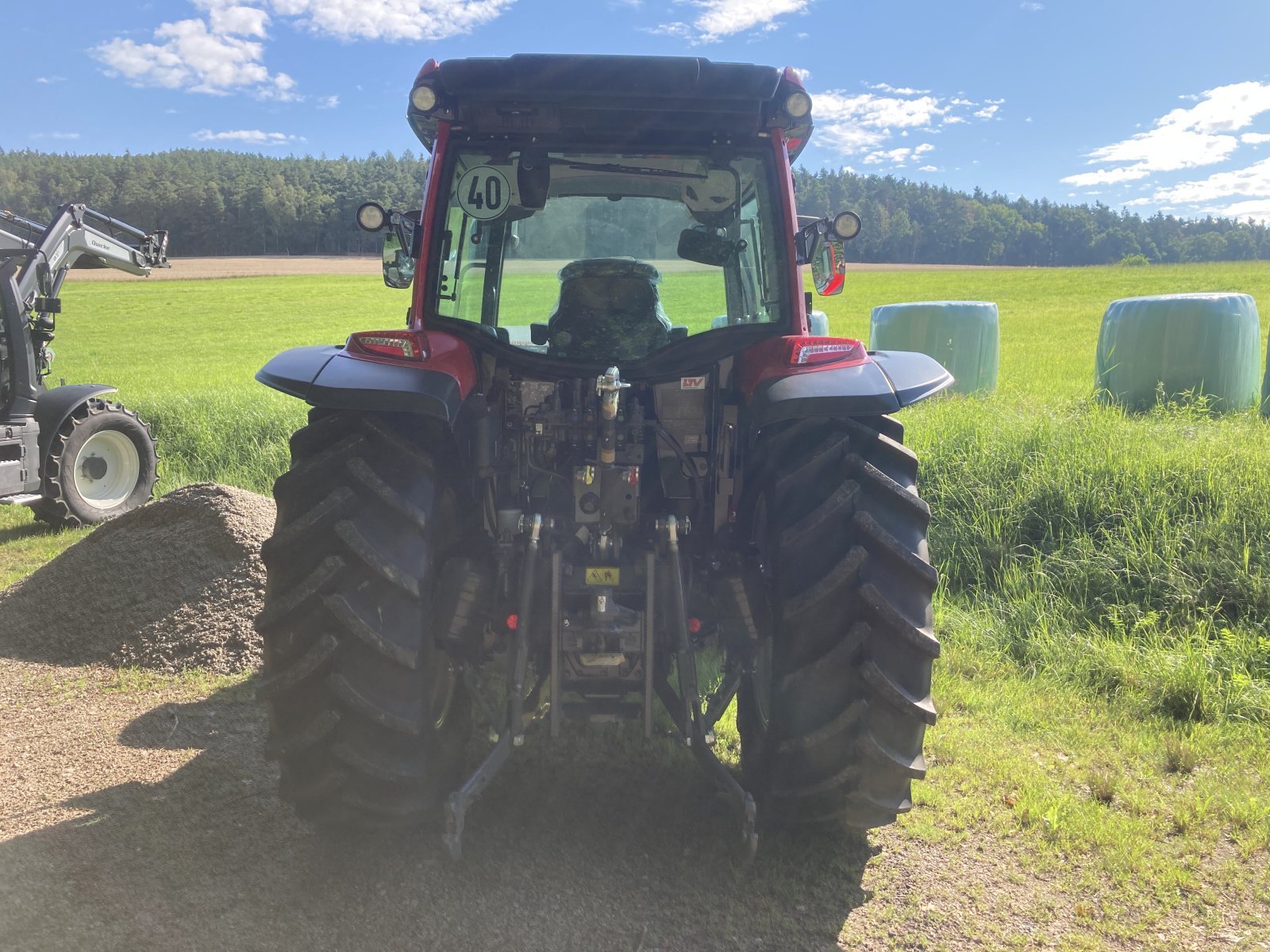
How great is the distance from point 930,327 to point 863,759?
770 cm

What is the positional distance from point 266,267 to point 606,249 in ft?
164

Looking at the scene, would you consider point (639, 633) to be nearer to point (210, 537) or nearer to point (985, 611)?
point (985, 611)

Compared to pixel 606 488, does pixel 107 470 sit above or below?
below

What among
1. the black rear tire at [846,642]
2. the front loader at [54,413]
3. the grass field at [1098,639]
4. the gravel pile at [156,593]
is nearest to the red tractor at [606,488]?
the black rear tire at [846,642]

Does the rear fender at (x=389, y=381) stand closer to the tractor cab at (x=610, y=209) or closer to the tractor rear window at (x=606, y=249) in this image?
the tractor cab at (x=610, y=209)

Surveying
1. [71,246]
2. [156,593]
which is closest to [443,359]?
[156,593]

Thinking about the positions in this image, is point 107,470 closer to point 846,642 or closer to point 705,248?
point 705,248

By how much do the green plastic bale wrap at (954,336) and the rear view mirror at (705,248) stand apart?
655 cm

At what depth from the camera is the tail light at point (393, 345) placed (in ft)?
9.18

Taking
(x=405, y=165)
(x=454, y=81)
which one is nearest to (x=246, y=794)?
(x=454, y=81)

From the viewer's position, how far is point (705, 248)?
3.26 metres

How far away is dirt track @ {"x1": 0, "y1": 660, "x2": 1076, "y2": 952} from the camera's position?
2.46 meters

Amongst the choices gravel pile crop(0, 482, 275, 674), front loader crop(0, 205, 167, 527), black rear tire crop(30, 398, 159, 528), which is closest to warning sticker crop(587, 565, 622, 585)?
gravel pile crop(0, 482, 275, 674)

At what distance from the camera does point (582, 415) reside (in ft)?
9.32
